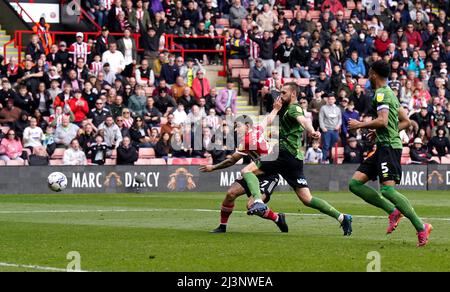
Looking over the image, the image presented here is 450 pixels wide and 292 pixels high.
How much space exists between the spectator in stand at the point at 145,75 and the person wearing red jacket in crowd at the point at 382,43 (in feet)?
30.8

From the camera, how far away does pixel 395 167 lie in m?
14.9

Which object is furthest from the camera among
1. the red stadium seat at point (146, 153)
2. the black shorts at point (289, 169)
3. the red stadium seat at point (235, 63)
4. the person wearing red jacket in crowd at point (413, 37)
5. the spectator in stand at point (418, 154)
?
the person wearing red jacket in crowd at point (413, 37)

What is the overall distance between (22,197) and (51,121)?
159 inches

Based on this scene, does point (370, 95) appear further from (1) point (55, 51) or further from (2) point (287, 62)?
(1) point (55, 51)

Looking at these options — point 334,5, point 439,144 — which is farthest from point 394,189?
point 334,5

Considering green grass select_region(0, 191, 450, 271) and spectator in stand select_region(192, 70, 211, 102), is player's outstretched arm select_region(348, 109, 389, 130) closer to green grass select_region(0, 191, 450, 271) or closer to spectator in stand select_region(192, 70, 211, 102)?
green grass select_region(0, 191, 450, 271)

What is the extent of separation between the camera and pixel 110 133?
108ft

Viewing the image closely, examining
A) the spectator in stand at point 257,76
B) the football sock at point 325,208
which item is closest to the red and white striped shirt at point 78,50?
the spectator in stand at point 257,76

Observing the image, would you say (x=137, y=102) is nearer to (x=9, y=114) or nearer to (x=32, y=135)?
(x=32, y=135)

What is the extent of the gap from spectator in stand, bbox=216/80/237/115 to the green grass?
10.6 meters

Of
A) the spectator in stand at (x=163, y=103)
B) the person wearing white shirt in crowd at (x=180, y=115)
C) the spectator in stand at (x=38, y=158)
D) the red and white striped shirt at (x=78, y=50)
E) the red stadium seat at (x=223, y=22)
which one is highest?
the red stadium seat at (x=223, y=22)

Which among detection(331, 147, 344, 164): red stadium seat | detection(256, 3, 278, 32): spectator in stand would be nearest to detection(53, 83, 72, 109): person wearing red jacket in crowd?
detection(331, 147, 344, 164): red stadium seat

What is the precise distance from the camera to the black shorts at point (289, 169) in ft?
55.0

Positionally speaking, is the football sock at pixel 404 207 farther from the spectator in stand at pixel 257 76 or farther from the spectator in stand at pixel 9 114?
the spectator in stand at pixel 257 76
